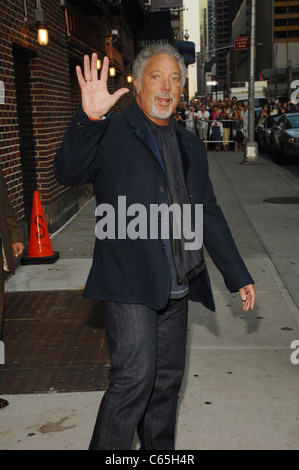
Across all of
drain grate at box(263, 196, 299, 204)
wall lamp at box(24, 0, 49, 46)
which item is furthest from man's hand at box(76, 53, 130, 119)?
drain grate at box(263, 196, 299, 204)

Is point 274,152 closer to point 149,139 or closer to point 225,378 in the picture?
point 225,378

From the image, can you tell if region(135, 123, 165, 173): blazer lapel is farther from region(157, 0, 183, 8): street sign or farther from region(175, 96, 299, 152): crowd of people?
region(157, 0, 183, 8): street sign

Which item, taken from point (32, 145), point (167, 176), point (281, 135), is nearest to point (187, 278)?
point (167, 176)

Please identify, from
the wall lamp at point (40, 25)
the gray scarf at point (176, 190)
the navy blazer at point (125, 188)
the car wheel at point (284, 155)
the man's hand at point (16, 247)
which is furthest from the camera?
the car wheel at point (284, 155)

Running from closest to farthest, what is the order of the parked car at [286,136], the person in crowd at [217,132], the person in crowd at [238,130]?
→ the parked car at [286,136], the person in crowd at [238,130], the person in crowd at [217,132]

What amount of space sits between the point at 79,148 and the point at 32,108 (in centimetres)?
691

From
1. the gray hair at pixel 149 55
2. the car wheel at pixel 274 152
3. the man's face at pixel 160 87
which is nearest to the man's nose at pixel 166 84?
the man's face at pixel 160 87

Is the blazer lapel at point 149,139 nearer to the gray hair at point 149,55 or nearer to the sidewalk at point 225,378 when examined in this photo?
the gray hair at point 149,55

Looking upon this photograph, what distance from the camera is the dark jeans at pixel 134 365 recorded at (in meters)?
2.70

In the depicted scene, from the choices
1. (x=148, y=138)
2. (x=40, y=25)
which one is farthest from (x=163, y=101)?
(x=40, y=25)

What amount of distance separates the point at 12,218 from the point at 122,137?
5.14 feet

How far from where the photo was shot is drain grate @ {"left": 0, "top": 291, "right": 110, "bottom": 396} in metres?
4.29

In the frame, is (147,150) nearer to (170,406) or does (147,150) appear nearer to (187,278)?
(187,278)
